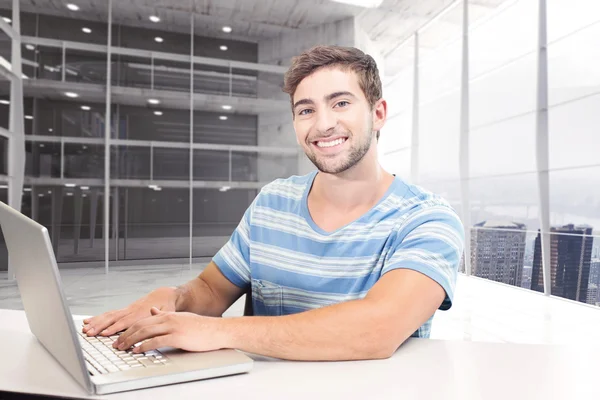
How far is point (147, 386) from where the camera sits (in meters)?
0.74

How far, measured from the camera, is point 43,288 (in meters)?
0.75

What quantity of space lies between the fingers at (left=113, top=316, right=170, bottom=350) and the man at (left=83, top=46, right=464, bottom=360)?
0.06 m

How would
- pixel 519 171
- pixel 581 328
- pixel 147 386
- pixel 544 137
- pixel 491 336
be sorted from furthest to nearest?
1. pixel 519 171
2. pixel 544 137
3. pixel 581 328
4. pixel 491 336
5. pixel 147 386

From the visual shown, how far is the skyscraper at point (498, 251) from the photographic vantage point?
7031 mm

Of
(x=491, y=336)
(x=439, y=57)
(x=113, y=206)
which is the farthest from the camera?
(x=439, y=57)

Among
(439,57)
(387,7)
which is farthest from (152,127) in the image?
(439,57)

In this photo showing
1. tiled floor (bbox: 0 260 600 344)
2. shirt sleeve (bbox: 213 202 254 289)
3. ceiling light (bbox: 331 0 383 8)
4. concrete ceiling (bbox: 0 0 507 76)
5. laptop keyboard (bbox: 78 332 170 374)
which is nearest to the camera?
laptop keyboard (bbox: 78 332 170 374)

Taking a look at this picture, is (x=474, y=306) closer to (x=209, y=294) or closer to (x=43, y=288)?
(x=209, y=294)

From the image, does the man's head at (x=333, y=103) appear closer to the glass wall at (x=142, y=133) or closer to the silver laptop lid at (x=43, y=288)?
the silver laptop lid at (x=43, y=288)

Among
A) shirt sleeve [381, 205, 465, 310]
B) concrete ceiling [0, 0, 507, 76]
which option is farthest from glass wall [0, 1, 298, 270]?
shirt sleeve [381, 205, 465, 310]

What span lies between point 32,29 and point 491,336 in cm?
740

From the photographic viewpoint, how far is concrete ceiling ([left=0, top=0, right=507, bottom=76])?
24.4 feet

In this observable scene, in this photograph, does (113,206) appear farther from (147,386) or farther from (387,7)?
(147,386)

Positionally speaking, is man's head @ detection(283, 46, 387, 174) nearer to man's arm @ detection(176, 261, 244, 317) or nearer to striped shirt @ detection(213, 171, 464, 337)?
striped shirt @ detection(213, 171, 464, 337)
